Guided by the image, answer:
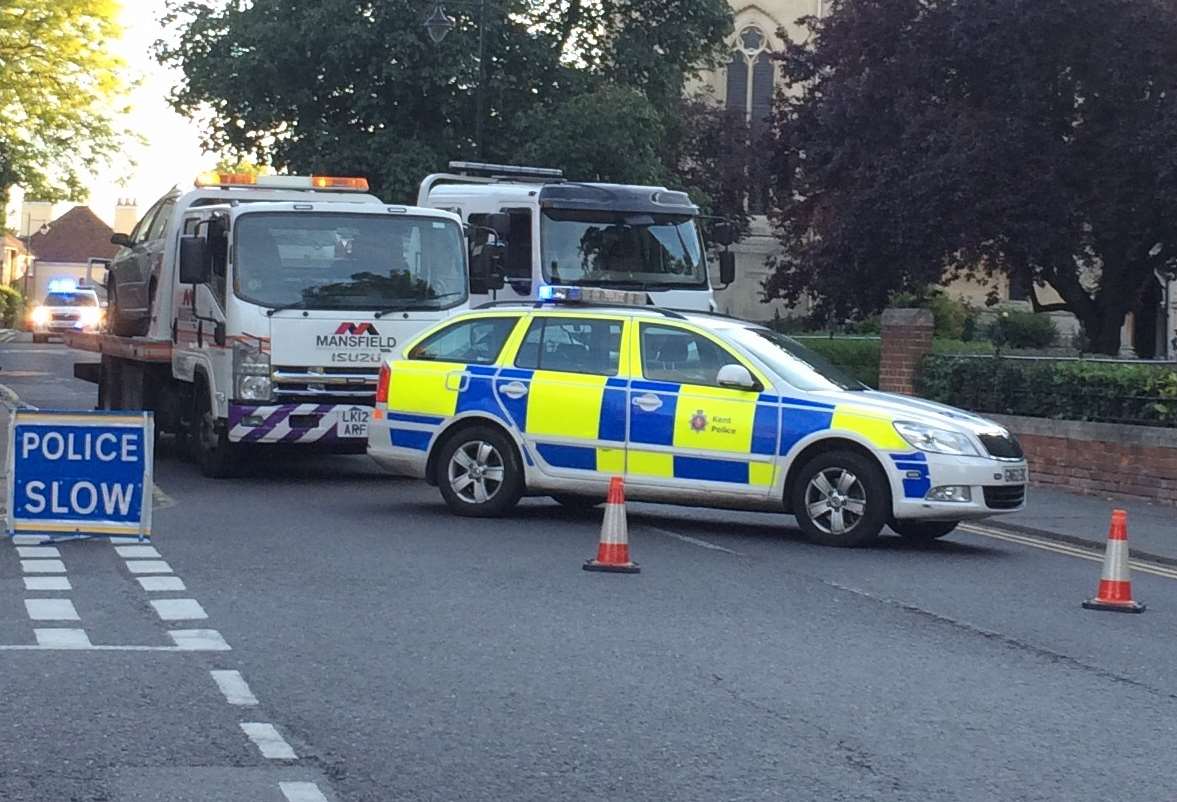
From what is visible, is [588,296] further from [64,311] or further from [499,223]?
[64,311]

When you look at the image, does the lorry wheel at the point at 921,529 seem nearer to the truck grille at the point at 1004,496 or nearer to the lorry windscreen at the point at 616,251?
the truck grille at the point at 1004,496

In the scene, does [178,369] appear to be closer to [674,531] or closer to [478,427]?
[478,427]

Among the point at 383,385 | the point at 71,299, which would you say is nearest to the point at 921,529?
the point at 383,385

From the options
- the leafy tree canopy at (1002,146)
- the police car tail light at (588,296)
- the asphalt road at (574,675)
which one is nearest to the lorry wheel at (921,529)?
the asphalt road at (574,675)

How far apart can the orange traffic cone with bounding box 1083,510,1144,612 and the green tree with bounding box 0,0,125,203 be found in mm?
29277

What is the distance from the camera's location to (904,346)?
2403 centimetres

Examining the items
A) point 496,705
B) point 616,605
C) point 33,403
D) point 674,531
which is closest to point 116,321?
point 33,403

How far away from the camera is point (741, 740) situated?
7285mm

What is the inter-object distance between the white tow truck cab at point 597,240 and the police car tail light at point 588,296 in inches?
14.3

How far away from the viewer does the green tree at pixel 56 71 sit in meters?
37.9

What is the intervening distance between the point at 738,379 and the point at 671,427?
613 millimetres

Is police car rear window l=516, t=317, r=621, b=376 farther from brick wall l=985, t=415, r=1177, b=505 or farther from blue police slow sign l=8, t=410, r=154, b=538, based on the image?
brick wall l=985, t=415, r=1177, b=505

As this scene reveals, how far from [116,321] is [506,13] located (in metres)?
21.9

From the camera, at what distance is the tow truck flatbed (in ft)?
63.6
